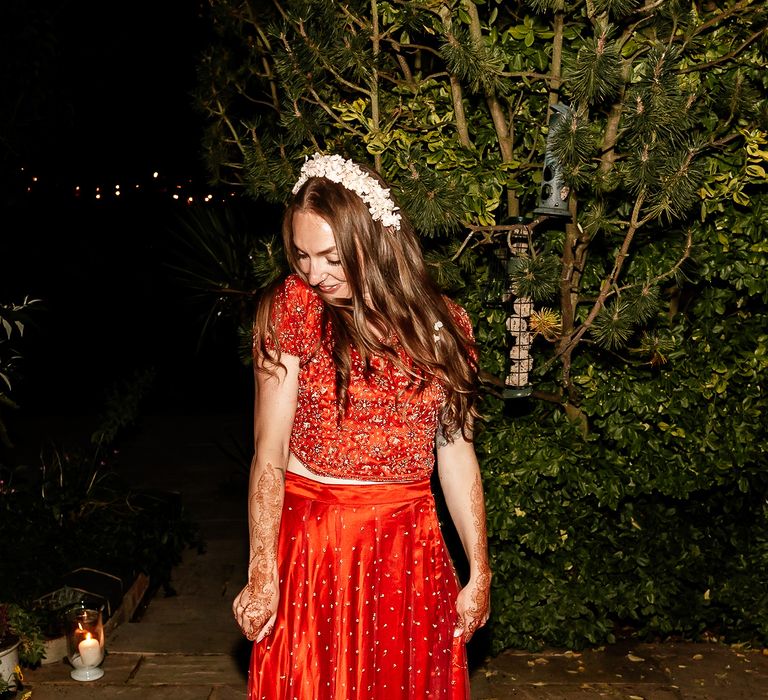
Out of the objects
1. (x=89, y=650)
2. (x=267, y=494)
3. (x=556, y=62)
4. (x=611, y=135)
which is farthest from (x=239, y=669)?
(x=556, y=62)

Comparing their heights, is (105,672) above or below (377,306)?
below

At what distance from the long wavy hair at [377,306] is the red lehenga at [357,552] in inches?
1.5

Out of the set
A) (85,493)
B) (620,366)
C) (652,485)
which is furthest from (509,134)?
(85,493)

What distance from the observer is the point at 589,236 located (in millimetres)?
3266

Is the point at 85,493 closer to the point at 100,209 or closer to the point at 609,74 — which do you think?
the point at 609,74

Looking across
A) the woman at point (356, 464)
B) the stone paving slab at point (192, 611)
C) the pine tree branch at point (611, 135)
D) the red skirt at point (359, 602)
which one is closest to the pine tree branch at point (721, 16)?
the pine tree branch at point (611, 135)

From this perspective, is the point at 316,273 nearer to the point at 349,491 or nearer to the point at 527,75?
the point at 349,491

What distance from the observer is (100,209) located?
45.3ft

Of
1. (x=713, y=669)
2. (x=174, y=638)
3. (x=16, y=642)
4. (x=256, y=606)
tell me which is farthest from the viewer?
(x=174, y=638)

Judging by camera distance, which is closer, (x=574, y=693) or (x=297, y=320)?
(x=297, y=320)

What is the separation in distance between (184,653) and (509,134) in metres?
2.64

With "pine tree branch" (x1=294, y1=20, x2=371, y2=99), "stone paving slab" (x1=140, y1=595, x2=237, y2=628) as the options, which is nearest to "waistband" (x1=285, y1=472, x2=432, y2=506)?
"pine tree branch" (x1=294, y1=20, x2=371, y2=99)

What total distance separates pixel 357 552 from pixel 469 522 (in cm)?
33

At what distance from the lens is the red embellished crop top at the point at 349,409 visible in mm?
2336
